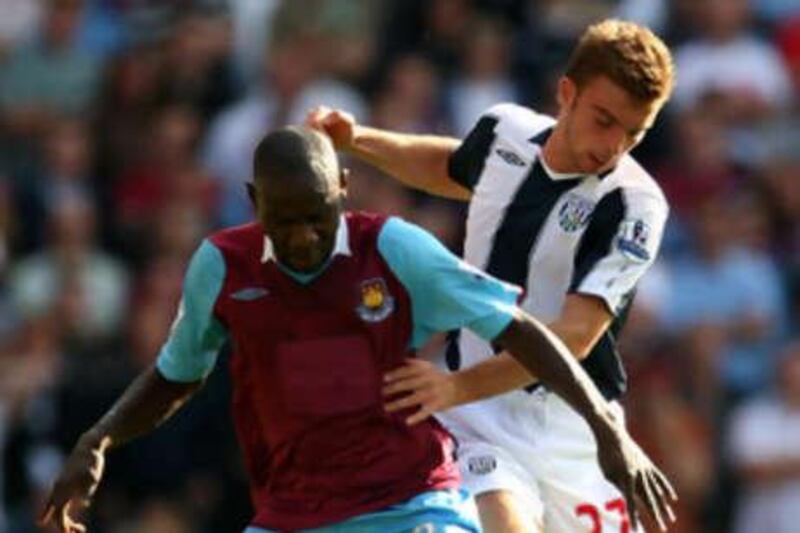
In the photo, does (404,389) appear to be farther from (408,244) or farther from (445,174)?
(445,174)

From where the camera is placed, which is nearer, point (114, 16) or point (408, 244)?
point (408, 244)

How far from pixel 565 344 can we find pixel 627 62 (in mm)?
943

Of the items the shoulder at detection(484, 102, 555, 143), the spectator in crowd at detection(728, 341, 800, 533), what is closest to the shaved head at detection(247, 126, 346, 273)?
the shoulder at detection(484, 102, 555, 143)

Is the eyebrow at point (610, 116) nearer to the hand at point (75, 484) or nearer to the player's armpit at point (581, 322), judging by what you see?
the player's armpit at point (581, 322)

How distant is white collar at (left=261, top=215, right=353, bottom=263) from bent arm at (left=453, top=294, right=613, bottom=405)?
1.86ft

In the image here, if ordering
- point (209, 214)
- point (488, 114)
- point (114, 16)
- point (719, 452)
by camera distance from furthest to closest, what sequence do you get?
point (114, 16)
point (209, 214)
point (719, 452)
point (488, 114)

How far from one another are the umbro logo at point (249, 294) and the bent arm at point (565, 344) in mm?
674

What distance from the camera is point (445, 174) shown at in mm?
10016

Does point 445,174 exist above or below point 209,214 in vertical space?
above

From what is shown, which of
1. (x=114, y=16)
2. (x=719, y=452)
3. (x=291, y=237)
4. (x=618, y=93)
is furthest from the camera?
(x=114, y=16)

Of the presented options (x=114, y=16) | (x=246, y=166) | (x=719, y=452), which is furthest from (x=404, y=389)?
(x=114, y=16)

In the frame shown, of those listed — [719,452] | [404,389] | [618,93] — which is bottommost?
[719,452]

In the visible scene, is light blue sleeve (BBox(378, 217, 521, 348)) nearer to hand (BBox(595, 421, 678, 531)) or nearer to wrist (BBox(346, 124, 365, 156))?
hand (BBox(595, 421, 678, 531))

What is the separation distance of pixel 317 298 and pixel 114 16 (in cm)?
940
